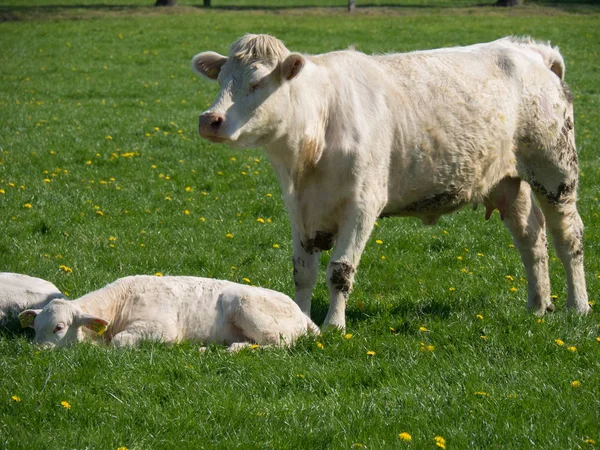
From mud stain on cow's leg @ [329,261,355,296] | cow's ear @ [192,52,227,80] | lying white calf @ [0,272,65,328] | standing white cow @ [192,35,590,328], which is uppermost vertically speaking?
cow's ear @ [192,52,227,80]

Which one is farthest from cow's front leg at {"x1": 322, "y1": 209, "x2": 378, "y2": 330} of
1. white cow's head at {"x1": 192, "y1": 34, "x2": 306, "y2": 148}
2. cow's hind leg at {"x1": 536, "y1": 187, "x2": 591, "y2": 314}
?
cow's hind leg at {"x1": 536, "y1": 187, "x2": 591, "y2": 314}

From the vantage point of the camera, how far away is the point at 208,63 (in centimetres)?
775

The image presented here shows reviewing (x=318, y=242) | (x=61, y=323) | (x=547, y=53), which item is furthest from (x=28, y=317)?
(x=547, y=53)

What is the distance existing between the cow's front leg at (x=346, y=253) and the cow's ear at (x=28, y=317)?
2.38 meters

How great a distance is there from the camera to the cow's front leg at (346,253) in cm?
761

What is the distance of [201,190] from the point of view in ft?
43.5

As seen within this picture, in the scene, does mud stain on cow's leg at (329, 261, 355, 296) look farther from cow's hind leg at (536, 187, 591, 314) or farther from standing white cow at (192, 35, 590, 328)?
cow's hind leg at (536, 187, 591, 314)

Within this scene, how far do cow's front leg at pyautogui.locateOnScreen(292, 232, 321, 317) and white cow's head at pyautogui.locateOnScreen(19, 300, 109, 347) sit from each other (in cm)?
187

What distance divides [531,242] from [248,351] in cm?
345

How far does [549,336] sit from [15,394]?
4.16 meters

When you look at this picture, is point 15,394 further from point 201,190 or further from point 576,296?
point 201,190

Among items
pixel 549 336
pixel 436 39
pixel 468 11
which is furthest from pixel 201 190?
pixel 468 11

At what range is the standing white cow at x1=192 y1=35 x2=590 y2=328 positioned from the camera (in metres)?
7.38

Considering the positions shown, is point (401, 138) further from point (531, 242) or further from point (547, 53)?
point (547, 53)
